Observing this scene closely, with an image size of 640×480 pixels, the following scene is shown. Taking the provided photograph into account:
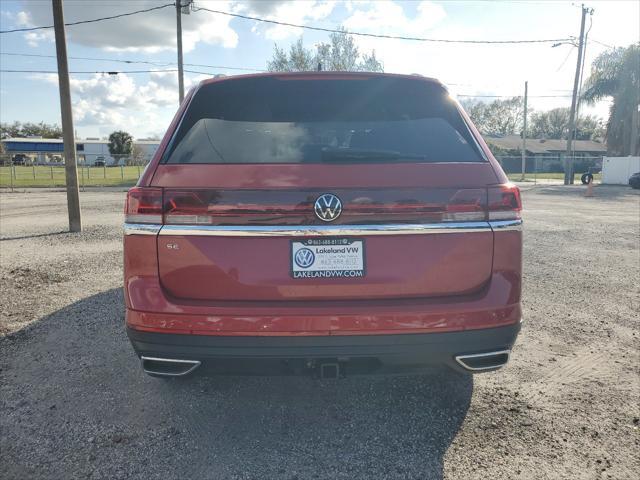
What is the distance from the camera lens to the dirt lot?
2465 millimetres

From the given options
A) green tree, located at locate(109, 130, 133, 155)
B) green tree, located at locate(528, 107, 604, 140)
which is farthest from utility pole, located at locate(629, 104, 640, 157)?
A: green tree, located at locate(109, 130, 133, 155)

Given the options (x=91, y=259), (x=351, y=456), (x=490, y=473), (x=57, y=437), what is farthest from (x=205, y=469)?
(x=91, y=259)

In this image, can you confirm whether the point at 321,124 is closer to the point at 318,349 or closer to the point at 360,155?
the point at 360,155

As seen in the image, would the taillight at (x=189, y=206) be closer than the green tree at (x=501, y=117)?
Yes

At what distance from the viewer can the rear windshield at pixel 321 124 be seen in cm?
242

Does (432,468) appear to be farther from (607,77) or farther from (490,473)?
(607,77)

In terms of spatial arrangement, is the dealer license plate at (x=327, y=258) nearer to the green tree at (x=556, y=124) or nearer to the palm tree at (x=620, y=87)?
the palm tree at (x=620, y=87)

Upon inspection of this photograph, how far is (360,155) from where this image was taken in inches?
94.3

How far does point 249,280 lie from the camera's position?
2262 millimetres

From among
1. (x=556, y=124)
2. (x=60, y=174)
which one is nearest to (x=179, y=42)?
(x=60, y=174)

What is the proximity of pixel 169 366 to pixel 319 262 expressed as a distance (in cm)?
90

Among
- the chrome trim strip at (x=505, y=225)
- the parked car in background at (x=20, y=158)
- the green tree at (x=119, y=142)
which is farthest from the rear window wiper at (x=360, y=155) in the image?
the green tree at (x=119, y=142)

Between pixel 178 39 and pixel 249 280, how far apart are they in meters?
22.5

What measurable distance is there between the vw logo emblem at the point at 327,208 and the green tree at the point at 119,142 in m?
86.7
